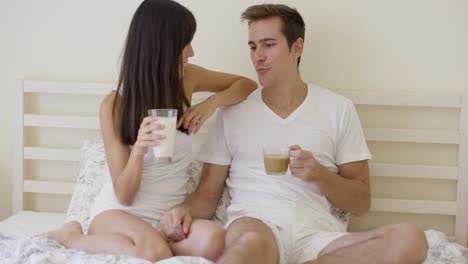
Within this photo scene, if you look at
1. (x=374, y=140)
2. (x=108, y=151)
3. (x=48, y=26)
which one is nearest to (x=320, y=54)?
(x=374, y=140)

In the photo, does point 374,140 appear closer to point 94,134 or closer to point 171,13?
point 171,13

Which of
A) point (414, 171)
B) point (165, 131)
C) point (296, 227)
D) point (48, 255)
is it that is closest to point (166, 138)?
point (165, 131)

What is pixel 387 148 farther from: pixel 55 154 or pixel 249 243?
pixel 55 154

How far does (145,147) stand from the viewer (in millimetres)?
1782

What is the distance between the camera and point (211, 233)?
69.9 inches

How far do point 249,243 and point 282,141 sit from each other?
548mm

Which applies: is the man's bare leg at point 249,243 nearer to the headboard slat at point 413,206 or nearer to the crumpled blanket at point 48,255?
the crumpled blanket at point 48,255

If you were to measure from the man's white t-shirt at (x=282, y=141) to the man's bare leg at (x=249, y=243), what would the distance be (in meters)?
0.22

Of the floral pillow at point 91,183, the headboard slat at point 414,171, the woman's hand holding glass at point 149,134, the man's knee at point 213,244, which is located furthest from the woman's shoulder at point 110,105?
the headboard slat at point 414,171

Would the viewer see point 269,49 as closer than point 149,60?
No

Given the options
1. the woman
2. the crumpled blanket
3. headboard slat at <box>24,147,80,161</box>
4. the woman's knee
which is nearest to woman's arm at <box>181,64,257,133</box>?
the woman

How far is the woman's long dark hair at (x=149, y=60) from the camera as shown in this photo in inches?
75.6

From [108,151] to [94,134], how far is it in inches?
29.3

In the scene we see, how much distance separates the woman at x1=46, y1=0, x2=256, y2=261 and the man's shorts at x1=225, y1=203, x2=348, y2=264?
220 mm
